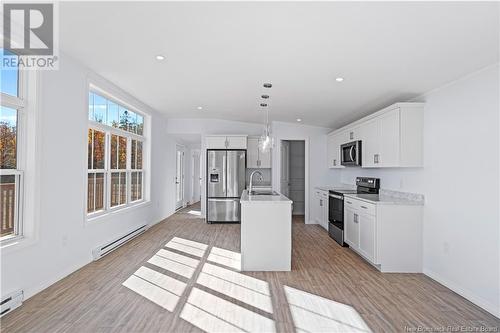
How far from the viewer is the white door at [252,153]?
7525 mm

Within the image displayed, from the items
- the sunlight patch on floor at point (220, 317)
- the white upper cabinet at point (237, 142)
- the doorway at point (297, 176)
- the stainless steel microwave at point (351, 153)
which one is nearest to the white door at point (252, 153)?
the white upper cabinet at point (237, 142)

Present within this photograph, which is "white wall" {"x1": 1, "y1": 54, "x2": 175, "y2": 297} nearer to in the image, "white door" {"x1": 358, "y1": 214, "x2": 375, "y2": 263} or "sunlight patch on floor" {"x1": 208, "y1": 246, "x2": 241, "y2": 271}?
"sunlight patch on floor" {"x1": 208, "y1": 246, "x2": 241, "y2": 271}

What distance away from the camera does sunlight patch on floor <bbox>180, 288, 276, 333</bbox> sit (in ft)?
8.04

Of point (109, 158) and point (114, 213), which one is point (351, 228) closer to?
point (114, 213)

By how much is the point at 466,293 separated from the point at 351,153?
109 inches

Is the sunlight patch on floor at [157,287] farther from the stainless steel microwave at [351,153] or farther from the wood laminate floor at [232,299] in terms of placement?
the stainless steel microwave at [351,153]

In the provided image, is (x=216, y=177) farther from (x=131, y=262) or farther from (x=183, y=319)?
(x=183, y=319)

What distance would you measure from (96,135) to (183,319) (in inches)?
120

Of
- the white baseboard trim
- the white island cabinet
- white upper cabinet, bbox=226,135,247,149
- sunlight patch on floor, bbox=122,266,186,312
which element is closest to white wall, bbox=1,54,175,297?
sunlight patch on floor, bbox=122,266,186,312

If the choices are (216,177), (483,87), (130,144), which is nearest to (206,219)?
(216,177)

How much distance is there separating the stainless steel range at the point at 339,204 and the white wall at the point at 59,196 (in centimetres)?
381

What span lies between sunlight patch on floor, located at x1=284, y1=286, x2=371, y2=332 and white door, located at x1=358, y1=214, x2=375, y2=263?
4.41 ft

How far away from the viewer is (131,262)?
409 centimetres

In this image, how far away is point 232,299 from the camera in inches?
118
